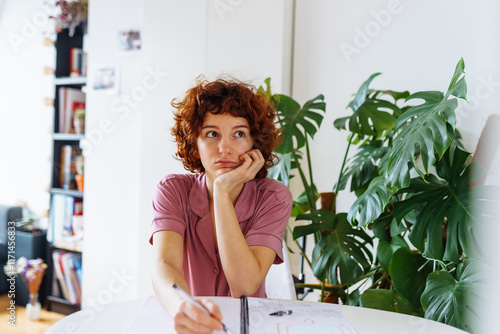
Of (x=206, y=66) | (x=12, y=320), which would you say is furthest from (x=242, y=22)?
(x=12, y=320)

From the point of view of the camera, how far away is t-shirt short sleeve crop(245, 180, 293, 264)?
1.21 meters

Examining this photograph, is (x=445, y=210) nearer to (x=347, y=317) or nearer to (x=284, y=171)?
(x=347, y=317)

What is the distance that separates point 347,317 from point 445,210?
59 cm

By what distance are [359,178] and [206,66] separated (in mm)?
1144

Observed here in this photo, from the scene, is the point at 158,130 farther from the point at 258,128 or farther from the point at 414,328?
the point at 414,328

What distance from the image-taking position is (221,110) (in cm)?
126

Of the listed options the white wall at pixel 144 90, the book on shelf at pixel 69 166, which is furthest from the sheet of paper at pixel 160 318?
the book on shelf at pixel 69 166

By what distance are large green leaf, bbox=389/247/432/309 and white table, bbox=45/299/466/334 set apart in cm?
41

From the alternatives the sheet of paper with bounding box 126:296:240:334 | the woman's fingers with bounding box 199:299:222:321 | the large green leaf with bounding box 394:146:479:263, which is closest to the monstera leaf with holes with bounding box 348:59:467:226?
the large green leaf with bounding box 394:146:479:263

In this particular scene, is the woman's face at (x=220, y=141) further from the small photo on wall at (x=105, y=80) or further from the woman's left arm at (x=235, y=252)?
the small photo on wall at (x=105, y=80)

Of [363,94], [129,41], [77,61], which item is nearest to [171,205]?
[363,94]

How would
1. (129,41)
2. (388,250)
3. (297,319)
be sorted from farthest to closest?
(129,41) < (388,250) < (297,319)

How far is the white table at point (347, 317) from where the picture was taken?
90cm

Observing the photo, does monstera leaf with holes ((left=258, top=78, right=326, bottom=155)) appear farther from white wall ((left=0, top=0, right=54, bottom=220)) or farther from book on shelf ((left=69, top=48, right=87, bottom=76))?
white wall ((left=0, top=0, right=54, bottom=220))
